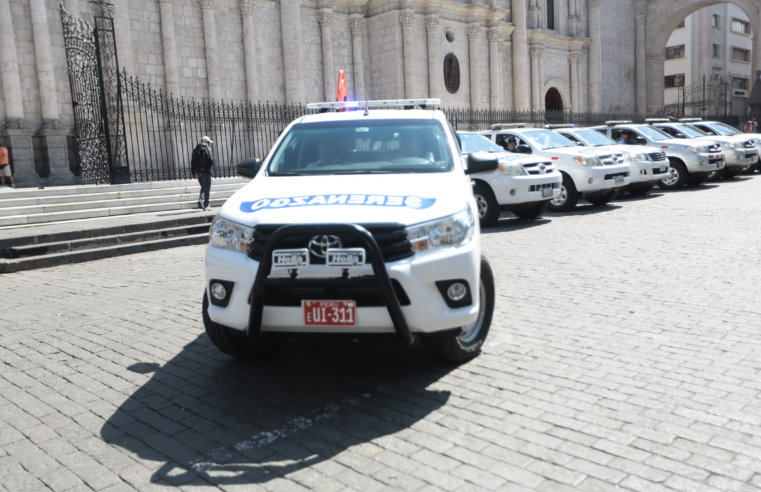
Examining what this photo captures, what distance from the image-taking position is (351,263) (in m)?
3.69

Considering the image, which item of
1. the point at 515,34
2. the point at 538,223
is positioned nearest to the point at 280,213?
the point at 538,223

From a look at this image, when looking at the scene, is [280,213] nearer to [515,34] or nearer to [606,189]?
[606,189]

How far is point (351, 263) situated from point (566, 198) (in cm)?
1067

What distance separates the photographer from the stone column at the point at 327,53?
27.1 meters

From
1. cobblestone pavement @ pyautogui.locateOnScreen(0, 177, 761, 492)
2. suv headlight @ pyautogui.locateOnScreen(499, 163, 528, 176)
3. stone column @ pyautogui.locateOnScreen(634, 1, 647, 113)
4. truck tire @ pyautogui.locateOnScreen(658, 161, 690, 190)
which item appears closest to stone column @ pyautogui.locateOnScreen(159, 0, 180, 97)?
suv headlight @ pyautogui.locateOnScreen(499, 163, 528, 176)

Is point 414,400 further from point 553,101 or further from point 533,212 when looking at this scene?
point 553,101

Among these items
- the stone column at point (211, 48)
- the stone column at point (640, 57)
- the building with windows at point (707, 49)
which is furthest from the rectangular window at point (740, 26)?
the stone column at point (211, 48)

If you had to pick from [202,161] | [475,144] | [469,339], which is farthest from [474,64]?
[469,339]

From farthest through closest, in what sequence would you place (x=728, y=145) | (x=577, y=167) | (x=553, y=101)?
(x=553, y=101) < (x=728, y=145) < (x=577, y=167)

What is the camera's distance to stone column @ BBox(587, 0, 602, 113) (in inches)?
1613

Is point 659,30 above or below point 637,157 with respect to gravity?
above

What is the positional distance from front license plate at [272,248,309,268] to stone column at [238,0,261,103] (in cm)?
2187

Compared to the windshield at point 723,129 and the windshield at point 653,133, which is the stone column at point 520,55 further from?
the windshield at point 653,133

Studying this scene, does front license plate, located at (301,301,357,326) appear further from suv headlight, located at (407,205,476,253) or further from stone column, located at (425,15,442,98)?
stone column, located at (425,15,442,98)
